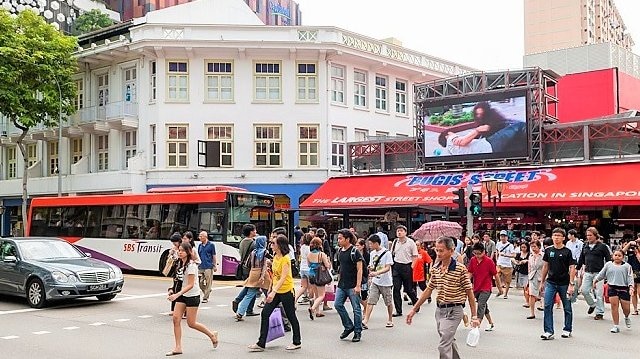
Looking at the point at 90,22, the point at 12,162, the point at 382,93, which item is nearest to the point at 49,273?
the point at 382,93

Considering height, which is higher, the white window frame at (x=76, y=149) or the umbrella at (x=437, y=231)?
the white window frame at (x=76, y=149)

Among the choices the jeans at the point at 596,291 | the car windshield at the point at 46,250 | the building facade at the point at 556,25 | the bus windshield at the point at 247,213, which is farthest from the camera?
the building facade at the point at 556,25

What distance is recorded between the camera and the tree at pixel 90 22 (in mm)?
61406

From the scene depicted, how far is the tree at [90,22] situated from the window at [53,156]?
24689 millimetres

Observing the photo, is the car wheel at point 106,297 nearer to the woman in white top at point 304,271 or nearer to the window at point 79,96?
the woman in white top at point 304,271

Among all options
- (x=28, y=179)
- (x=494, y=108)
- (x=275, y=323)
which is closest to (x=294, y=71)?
(x=494, y=108)

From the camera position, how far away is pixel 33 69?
33344 millimetres

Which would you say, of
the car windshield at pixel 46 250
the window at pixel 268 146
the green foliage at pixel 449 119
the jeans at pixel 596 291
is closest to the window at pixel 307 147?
the window at pixel 268 146

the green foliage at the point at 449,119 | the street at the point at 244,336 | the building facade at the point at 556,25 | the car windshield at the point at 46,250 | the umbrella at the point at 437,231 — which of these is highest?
the building facade at the point at 556,25

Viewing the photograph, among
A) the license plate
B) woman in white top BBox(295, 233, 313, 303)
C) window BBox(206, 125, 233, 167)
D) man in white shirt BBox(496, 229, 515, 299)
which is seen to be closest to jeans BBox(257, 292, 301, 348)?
woman in white top BBox(295, 233, 313, 303)

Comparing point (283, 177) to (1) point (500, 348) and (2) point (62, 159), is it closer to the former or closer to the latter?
(2) point (62, 159)

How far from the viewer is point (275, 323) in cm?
976

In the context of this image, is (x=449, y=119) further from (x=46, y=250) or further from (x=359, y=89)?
(x=46, y=250)

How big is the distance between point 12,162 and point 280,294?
123 ft
